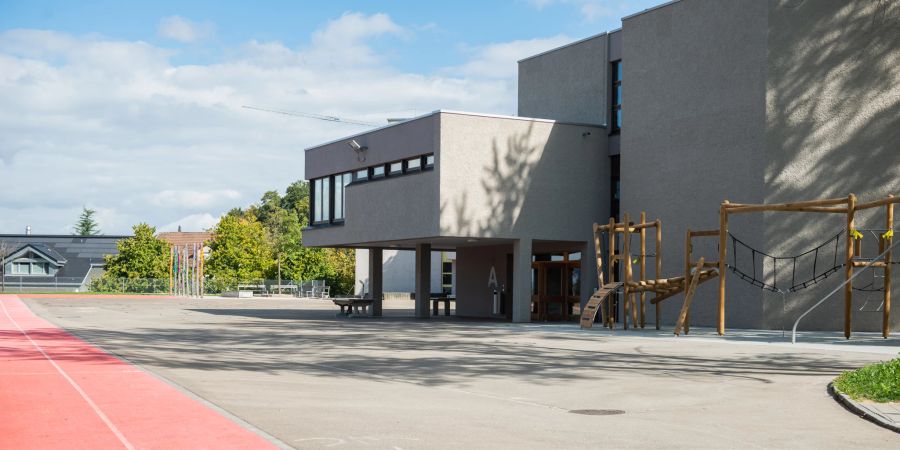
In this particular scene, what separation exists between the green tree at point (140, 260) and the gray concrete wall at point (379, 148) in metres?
44.9

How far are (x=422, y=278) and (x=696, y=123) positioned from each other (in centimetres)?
1278

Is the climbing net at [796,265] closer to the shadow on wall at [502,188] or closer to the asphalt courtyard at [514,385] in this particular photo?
the asphalt courtyard at [514,385]

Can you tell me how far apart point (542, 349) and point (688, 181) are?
1237 cm

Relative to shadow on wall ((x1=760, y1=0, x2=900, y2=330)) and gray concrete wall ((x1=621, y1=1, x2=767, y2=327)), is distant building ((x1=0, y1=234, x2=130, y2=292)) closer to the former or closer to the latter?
gray concrete wall ((x1=621, y1=1, x2=767, y2=327))

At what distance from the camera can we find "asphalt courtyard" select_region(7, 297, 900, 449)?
33.9 ft

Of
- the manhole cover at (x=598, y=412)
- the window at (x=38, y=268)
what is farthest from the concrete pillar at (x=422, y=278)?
the window at (x=38, y=268)

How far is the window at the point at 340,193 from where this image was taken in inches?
1641

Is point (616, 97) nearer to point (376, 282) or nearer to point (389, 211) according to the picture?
point (389, 211)

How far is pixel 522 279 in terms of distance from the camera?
35.4 m

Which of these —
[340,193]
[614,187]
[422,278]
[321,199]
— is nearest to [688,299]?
[614,187]

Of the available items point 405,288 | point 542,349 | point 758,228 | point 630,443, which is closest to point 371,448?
point 630,443

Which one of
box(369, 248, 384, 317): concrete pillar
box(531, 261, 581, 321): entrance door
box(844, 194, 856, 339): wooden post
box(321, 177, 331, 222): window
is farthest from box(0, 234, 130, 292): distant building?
box(844, 194, 856, 339): wooden post

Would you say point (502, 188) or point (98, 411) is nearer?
point (98, 411)

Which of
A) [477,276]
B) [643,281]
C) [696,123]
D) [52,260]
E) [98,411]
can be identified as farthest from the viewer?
[52,260]
